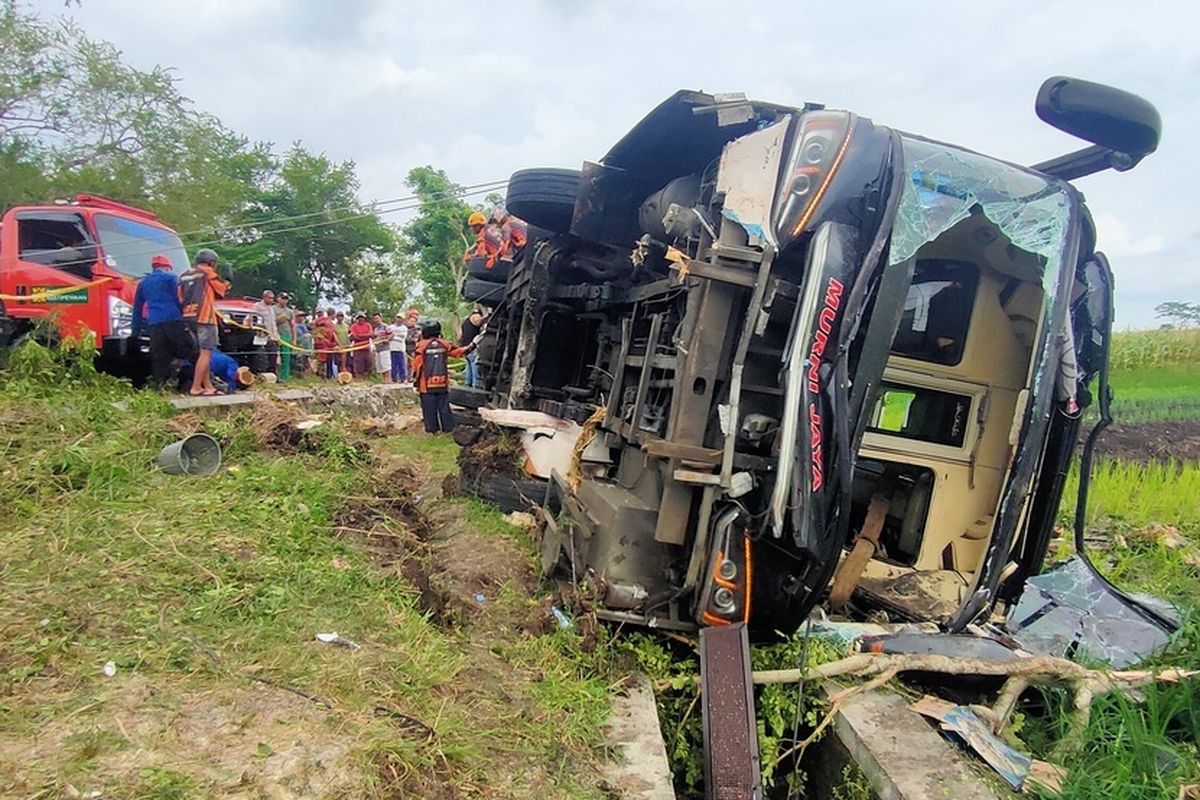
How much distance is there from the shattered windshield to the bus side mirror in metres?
0.27

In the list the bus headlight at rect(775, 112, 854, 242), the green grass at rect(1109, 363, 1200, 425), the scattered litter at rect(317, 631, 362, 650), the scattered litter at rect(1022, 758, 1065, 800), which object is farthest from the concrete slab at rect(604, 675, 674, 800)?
the green grass at rect(1109, 363, 1200, 425)

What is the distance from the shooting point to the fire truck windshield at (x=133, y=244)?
8500mm

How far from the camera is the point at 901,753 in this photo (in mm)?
2855

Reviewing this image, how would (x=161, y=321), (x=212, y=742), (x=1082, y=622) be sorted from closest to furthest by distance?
1. (x=212, y=742)
2. (x=1082, y=622)
3. (x=161, y=321)

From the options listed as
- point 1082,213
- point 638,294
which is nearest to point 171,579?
point 638,294

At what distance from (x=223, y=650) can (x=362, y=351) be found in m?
12.7

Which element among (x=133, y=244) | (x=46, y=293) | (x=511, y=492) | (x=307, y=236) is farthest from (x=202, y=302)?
(x=307, y=236)

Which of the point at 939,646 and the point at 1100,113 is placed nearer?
the point at 1100,113

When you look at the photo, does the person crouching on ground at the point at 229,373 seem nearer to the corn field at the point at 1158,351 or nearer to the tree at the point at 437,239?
the tree at the point at 437,239

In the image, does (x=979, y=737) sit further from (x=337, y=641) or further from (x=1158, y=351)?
(x=1158, y=351)

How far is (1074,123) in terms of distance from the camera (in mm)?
3236

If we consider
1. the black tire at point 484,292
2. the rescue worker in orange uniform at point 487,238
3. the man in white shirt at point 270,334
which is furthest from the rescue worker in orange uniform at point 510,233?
the man in white shirt at point 270,334

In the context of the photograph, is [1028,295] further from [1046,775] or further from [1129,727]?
[1046,775]

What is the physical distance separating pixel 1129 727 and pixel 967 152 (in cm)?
242
